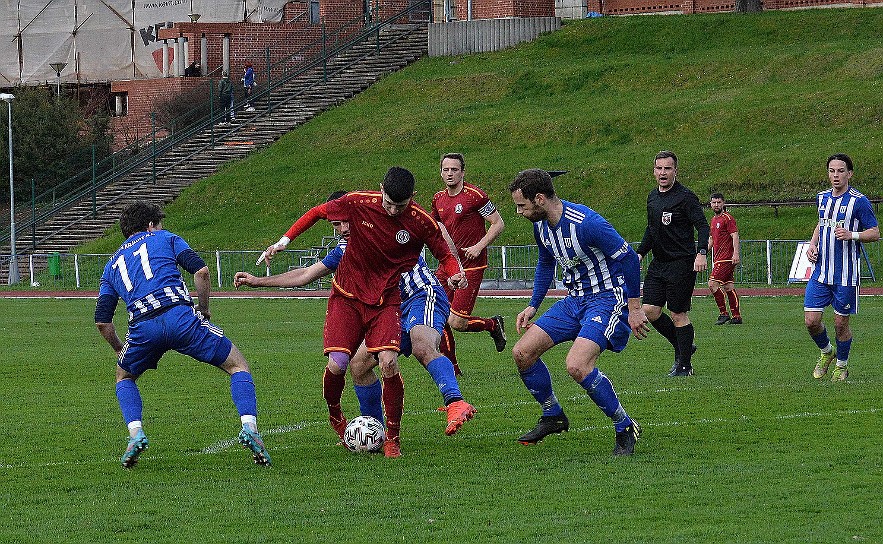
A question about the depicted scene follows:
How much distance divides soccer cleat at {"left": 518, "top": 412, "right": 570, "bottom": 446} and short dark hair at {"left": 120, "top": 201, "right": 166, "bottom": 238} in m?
2.89

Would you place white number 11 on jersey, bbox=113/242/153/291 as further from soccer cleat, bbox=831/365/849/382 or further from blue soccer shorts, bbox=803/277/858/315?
soccer cleat, bbox=831/365/849/382

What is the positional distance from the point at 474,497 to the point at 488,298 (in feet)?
71.9

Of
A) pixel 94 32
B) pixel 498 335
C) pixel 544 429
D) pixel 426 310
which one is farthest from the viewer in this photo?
pixel 94 32

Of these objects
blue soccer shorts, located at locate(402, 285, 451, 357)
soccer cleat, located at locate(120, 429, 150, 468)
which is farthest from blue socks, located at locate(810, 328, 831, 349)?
soccer cleat, located at locate(120, 429, 150, 468)

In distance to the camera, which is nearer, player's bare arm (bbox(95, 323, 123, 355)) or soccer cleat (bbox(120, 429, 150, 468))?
soccer cleat (bbox(120, 429, 150, 468))

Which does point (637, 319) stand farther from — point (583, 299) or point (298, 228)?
point (298, 228)

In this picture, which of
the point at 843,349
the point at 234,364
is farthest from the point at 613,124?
the point at 234,364

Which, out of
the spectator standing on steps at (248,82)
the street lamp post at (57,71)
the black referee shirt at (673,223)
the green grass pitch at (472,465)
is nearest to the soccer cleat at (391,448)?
the green grass pitch at (472,465)

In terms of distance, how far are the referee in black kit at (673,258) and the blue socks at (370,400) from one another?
477 cm

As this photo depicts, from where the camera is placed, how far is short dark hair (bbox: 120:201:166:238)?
31.5 ft

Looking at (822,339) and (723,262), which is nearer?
(822,339)

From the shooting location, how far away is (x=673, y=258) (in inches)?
558

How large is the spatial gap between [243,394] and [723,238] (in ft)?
49.3

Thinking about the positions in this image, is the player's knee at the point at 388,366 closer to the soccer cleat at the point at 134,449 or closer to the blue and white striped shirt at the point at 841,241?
the soccer cleat at the point at 134,449
